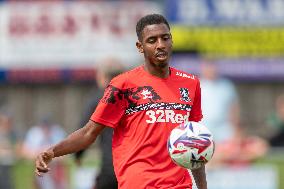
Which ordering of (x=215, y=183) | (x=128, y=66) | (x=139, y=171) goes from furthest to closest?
(x=128, y=66) < (x=215, y=183) < (x=139, y=171)

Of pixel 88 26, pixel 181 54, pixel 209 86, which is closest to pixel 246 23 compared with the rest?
pixel 181 54

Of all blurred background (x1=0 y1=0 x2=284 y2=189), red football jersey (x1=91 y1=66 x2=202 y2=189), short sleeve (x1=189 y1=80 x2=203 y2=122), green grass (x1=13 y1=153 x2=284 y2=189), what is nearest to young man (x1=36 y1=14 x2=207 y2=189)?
red football jersey (x1=91 y1=66 x2=202 y2=189)

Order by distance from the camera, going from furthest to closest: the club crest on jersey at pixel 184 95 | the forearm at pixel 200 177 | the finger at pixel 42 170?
1. the forearm at pixel 200 177
2. the club crest on jersey at pixel 184 95
3. the finger at pixel 42 170

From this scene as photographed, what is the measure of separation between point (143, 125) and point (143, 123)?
0.01m

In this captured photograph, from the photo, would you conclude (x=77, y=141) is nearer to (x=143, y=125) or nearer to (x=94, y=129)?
(x=94, y=129)

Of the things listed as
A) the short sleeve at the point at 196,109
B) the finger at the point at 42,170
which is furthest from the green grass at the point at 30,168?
the finger at the point at 42,170

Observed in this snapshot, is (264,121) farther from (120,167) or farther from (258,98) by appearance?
(120,167)

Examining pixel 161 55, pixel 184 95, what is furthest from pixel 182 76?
pixel 161 55

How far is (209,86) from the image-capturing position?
48.3 feet

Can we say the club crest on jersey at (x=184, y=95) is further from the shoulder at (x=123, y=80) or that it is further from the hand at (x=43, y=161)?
the hand at (x=43, y=161)

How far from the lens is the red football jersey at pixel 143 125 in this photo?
7.61 metres

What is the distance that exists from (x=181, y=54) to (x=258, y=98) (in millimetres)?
1635

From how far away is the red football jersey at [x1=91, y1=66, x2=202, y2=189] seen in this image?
7.61 metres

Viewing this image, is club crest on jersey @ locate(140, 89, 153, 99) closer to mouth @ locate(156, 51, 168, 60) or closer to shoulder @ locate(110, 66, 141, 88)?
shoulder @ locate(110, 66, 141, 88)
